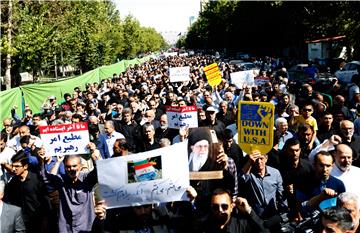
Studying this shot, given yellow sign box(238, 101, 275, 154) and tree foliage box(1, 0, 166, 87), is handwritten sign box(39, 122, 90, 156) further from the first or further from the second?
tree foliage box(1, 0, 166, 87)

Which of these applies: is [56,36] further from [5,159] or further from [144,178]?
[144,178]

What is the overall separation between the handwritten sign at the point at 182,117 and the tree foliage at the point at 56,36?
15.4 metres

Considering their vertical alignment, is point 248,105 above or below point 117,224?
above

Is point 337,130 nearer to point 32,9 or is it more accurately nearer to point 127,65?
point 32,9

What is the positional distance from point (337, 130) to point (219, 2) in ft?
323

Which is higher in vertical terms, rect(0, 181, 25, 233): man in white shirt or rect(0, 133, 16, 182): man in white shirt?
rect(0, 133, 16, 182): man in white shirt

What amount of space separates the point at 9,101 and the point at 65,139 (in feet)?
30.3

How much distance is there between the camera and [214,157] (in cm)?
548

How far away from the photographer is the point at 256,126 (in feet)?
19.4

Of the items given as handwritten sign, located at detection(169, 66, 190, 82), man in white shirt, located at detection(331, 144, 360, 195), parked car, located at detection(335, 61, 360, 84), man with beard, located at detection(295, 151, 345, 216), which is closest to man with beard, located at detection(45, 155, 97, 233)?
man with beard, located at detection(295, 151, 345, 216)

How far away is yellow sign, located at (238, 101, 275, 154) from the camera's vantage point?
576 cm

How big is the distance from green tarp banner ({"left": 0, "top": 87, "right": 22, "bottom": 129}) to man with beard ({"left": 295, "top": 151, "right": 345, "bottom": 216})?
1124cm

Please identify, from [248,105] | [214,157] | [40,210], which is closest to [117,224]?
[214,157]

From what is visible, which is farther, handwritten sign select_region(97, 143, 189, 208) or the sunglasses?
handwritten sign select_region(97, 143, 189, 208)
